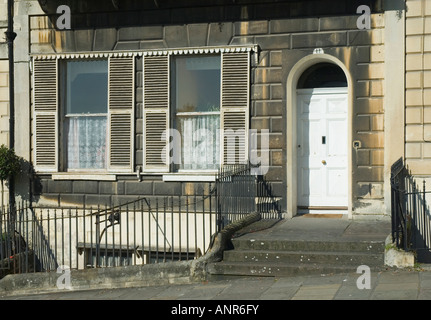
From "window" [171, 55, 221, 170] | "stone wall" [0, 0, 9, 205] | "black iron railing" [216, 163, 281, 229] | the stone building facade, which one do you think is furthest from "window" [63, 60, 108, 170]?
"black iron railing" [216, 163, 281, 229]

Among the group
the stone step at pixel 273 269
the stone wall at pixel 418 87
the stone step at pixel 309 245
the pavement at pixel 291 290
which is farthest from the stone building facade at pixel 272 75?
the pavement at pixel 291 290

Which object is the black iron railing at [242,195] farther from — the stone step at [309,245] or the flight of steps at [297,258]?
the flight of steps at [297,258]

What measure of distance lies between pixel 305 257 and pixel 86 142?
5.91 metres

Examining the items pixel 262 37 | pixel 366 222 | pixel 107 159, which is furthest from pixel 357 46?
pixel 107 159

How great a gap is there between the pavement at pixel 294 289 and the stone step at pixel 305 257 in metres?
0.32

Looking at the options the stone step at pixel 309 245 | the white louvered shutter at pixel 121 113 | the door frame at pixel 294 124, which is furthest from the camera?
the white louvered shutter at pixel 121 113

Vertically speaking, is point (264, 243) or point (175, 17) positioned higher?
point (175, 17)

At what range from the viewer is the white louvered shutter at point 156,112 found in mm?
13953

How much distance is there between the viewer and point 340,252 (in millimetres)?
10609

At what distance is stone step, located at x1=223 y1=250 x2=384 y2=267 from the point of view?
10.3 metres

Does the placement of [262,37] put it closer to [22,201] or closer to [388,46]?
[388,46]

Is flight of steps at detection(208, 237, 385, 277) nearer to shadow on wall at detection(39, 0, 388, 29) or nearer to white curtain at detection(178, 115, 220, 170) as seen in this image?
white curtain at detection(178, 115, 220, 170)

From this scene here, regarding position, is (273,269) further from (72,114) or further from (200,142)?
(72,114)

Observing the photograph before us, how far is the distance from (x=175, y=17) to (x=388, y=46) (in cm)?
403
